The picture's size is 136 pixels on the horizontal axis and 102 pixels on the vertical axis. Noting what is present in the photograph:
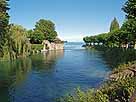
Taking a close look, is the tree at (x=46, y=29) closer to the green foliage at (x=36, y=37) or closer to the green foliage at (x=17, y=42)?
the green foliage at (x=36, y=37)

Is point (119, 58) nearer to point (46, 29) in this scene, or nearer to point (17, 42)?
point (17, 42)

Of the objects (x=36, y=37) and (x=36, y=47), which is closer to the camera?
(x=36, y=47)

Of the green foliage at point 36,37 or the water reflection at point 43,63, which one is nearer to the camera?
the water reflection at point 43,63

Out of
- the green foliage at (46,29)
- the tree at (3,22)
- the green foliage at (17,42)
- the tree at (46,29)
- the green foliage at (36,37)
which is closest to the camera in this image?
the tree at (3,22)

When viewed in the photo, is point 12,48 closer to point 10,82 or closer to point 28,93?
point 10,82

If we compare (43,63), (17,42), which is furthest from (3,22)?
(43,63)

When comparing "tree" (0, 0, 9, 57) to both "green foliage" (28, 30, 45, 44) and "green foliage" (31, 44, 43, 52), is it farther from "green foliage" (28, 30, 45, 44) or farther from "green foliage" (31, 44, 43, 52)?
"green foliage" (28, 30, 45, 44)

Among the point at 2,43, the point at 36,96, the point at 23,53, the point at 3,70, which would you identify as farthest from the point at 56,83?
the point at 23,53

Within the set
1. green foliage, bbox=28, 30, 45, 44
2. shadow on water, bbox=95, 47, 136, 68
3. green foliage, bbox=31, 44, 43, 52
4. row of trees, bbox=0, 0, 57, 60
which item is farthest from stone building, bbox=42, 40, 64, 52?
row of trees, bbox=0, 0, 57, 60

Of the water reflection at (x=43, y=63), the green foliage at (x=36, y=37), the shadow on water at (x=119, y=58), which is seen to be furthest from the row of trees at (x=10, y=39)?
the green foliage at (x=36, y=37)

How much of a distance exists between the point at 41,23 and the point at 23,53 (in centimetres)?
7048

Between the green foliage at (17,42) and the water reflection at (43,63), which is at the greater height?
the green foliage at (17,42)

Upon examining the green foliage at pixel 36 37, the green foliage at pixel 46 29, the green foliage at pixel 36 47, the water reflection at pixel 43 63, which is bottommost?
the water reflection at pixel 43 63

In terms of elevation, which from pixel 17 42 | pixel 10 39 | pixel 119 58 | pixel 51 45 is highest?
pixel 10 39
